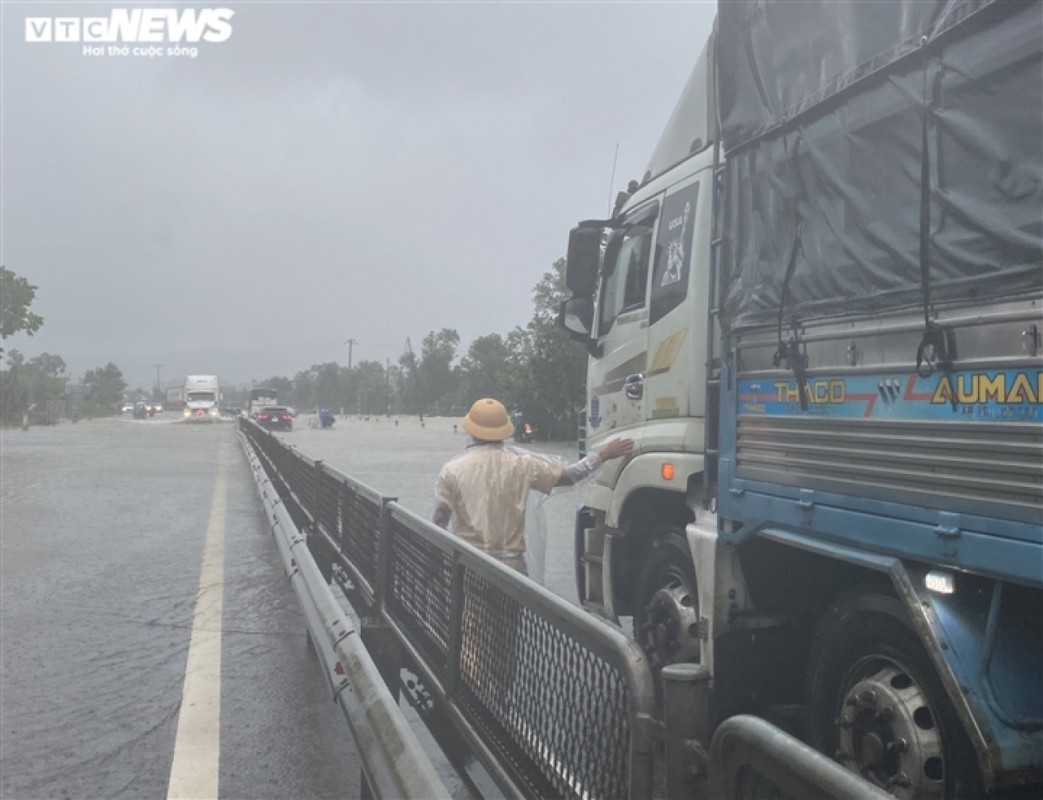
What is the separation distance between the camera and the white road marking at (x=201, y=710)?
4.51 m

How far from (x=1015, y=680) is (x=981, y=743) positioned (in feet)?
0.71

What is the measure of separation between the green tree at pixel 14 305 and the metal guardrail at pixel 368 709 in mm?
49385

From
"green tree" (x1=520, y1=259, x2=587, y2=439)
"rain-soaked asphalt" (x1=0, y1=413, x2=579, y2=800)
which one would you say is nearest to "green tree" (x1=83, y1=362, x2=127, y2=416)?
"green tree" (x1=520, y1=259, x2=587, y2=439)

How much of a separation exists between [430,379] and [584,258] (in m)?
116

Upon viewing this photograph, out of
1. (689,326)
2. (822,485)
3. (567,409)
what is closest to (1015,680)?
Answer: (822,485)

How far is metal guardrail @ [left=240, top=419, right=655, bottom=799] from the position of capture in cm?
241

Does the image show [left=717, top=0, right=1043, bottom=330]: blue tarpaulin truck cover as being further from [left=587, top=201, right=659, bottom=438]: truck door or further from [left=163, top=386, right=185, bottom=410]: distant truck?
[left=163, top=386, right=185, bottom=410]: distant truck

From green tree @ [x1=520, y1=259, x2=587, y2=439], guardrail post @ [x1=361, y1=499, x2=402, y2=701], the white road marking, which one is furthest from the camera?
green tree @ [x1=520, y1=259, x2=587, y2=439]

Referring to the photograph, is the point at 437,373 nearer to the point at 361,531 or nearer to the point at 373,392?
the point at 373,392

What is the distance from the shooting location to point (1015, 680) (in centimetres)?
305

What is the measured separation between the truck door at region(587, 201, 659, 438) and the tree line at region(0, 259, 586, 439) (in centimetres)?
90

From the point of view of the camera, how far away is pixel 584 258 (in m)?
6.54

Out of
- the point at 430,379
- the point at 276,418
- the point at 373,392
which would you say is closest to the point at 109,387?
the point at 373,392

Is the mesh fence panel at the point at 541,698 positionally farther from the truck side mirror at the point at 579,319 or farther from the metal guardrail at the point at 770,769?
the truck side mirror at the point at 579,319
